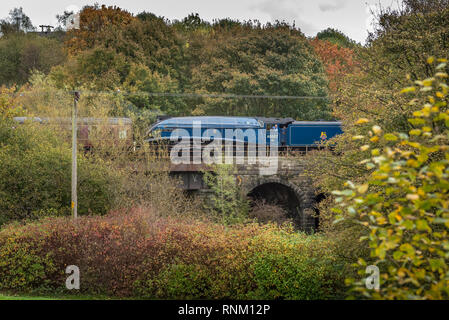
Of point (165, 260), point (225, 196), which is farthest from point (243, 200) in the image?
point (165, 260)

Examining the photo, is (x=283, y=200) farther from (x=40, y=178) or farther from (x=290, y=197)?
(x=40, y=178)

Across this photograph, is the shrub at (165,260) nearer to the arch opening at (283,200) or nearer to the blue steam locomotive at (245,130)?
the blue steam locomotive at (245,130)

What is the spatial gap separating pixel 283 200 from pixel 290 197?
865 mm

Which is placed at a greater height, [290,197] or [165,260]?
[290,197]

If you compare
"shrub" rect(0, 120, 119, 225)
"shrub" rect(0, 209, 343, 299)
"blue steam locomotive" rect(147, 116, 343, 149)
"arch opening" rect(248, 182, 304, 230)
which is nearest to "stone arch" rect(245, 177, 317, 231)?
"arch opening" rect(248, 182, 304, 230)

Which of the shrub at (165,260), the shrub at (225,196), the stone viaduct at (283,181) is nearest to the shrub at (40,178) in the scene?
the shrub at (165,260)

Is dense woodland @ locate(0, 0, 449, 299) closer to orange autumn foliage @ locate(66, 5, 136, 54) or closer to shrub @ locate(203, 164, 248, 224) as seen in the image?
shrub @ locate(203, 164, 248, 224)

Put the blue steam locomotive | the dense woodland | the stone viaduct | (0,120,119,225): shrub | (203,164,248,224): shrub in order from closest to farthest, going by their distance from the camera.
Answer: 1. the dense woodland
2. (0,120,119,225): shrub
3. (203,164,248,224): shrub
4. the stone viaduct
5. the blue steam locomotive

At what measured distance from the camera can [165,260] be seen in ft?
62.5

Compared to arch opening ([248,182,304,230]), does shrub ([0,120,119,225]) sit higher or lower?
higher

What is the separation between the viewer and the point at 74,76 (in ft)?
161

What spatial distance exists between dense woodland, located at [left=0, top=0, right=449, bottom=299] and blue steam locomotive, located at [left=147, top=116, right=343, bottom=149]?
4.99 metres

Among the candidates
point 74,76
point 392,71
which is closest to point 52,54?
point 74,76

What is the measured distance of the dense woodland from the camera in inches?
246
